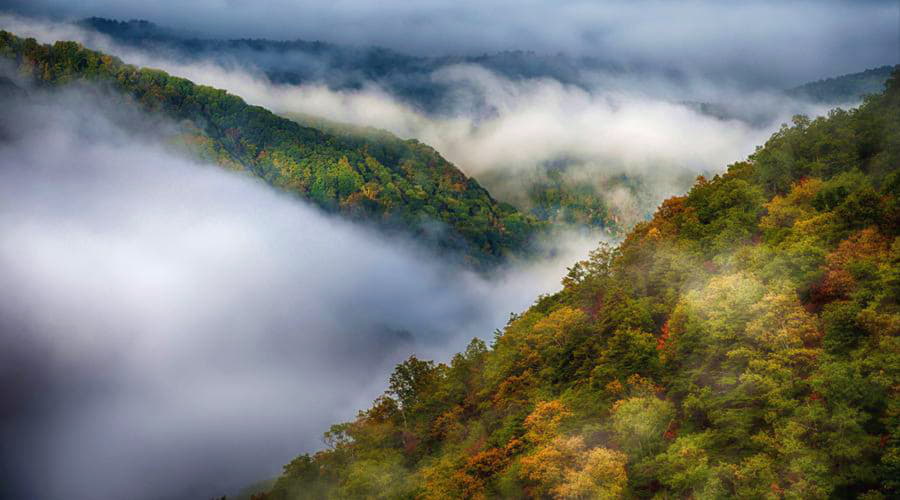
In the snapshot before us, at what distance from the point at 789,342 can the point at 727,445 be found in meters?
11.2

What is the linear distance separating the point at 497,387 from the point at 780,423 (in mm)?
50333

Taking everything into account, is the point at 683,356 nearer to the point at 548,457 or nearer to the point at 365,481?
the point at 548,457

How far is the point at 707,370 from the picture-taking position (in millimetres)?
75188

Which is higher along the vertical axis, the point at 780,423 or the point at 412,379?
the point at 412,379

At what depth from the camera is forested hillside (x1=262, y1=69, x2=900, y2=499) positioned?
60.0 metres

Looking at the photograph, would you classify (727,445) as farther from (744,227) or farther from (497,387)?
(497,387)

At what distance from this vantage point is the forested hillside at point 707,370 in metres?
60.0

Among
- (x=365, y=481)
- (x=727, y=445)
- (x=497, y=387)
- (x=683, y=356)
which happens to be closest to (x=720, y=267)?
(x=683, y=356)

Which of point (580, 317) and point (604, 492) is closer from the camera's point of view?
point (604, 492)

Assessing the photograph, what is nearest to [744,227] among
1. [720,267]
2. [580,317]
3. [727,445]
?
[720,267]

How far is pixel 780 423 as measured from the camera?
62156mm

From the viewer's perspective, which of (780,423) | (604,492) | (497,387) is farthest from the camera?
(497,387)

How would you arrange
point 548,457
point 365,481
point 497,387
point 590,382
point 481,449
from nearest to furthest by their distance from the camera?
point 548,457
point 590,382
point 481,449
point 365,481
point 497,387

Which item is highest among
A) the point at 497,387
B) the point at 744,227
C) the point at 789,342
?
the point at 744,227
